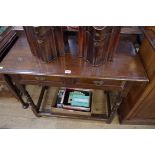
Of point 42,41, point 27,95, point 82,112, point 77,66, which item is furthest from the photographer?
point 82,112

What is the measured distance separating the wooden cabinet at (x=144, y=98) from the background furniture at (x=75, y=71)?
0.17ft

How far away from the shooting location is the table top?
861 millimetres

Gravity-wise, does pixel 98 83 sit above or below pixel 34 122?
above

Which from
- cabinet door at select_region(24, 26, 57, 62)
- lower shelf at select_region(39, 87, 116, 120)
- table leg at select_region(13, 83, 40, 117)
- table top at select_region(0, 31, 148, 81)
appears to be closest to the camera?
cabinet door at select_region(24, 26, 57, 62)

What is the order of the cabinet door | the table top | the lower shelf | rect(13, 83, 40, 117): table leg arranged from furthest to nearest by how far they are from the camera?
the lower shelf → rect(13, 83, 40, 117): table leg → the table top → the cabinet door

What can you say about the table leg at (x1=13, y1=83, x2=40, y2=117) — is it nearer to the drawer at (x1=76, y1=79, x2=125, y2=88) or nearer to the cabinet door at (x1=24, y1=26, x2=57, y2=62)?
the cabinet door at (x1=24, y1=26, x2=57, y2=62)

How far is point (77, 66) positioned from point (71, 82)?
0.12 metres

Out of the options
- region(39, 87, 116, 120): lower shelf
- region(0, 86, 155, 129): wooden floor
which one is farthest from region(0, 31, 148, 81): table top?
region(0, 86, 155, 129): wooden floor

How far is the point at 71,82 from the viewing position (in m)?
0.94

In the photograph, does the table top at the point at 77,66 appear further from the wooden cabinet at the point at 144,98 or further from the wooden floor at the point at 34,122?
the wooden floor at the point at 34,122

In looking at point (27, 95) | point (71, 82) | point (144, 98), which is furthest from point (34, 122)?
point (144, 98)

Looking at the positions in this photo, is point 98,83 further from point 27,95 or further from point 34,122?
point 34,122

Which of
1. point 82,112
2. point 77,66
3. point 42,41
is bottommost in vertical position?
point 82,112

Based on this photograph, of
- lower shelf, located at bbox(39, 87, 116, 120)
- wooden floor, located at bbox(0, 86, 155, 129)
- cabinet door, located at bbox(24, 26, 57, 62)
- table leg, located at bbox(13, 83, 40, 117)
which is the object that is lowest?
wooden floor, located at bbox(0, 86, 155, 129)
